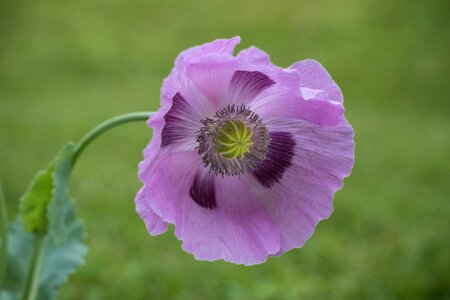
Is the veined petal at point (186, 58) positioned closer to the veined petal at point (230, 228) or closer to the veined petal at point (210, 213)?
the veined petal at point (210, 213)

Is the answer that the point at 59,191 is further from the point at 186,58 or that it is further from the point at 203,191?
the point at 186,58

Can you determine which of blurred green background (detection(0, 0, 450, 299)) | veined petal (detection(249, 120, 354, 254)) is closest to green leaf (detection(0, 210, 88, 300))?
veined petal (detection(249, 120, 354, 254))

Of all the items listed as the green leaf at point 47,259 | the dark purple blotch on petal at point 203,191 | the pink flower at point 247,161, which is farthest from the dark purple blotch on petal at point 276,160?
the green leaf at point 47,259

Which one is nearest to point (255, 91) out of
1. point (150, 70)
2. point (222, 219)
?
point (222, 219)

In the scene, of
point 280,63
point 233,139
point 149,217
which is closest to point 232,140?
point 233,139

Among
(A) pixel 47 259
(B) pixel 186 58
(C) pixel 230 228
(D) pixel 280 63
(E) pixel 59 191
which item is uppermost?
(D) pixel 280 63

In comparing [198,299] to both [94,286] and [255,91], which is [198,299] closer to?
[94,286]
